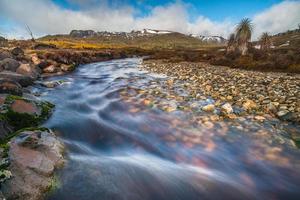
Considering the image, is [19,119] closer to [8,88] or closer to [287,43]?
[8,88]

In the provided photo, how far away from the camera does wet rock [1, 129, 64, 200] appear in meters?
4.27

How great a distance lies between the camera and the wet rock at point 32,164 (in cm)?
427

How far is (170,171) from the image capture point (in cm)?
A: 643

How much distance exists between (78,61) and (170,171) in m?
35.5

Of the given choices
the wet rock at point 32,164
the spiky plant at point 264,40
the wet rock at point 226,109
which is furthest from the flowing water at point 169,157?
the spiky plant at point 264,40

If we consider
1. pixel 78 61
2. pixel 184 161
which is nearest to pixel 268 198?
pixel 184 161

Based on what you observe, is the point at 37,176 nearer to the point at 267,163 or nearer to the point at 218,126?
the point at 267,163

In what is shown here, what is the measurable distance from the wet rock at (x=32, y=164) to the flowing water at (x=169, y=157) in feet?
0.82

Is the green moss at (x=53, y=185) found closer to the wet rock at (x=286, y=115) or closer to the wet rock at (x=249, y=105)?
the wet rock at (x=286, y=115)

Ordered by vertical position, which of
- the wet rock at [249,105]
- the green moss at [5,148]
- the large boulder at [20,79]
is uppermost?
the large boulder at [20,79]

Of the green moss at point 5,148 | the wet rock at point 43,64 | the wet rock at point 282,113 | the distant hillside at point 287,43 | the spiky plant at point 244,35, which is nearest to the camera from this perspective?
the green moss at point 5,148

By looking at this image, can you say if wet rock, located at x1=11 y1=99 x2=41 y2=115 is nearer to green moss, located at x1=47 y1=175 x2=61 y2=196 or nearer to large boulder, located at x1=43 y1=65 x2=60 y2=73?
green moss, located at x1=47 y1=175 x2=61 y2=196

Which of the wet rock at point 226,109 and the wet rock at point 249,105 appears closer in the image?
the wet rock at point 226,109

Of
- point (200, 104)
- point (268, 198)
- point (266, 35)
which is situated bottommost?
point (268, 198)
